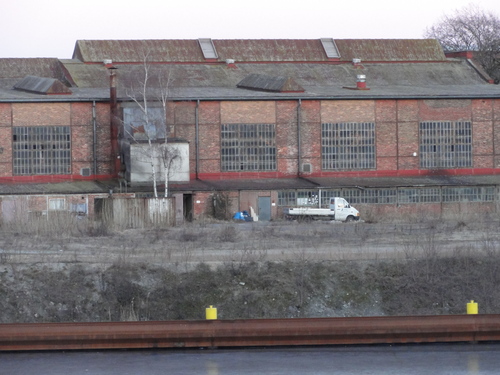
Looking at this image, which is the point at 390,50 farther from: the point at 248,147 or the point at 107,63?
the point at 107,63

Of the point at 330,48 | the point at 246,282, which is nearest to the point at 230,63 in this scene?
the point at 330,48

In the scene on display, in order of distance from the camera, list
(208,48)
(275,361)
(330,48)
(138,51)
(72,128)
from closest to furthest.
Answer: (275,361) → (72,128) → (138,51) → (208,48) → (330,48)

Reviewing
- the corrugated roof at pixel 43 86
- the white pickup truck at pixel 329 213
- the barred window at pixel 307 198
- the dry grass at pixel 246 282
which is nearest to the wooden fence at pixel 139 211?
the white pickup truck at pixel 329 213

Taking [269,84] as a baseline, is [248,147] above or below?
below

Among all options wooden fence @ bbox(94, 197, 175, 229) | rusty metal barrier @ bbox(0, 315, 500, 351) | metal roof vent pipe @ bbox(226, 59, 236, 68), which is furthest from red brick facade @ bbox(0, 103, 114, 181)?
rusty metal barrier @ bbox(0, 315, 500, 351)

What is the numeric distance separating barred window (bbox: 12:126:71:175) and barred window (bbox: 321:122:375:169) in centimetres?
1392

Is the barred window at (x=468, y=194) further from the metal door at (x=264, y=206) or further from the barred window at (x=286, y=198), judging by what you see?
the metal door at (x=264, y=206)

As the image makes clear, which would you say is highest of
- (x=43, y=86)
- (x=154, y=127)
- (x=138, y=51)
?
(x=138, y=51)

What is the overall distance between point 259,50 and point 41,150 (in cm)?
1927

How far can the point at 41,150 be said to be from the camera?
5084cm

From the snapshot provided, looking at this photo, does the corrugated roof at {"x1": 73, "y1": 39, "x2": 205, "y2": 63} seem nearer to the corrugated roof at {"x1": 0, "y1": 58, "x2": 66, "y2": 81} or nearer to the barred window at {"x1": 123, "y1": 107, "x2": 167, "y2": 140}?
the corrugated roof at {"x1": 0, "y1": 58, "x2": 66, "y2": 81}

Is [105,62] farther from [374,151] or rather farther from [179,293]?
[179,293]

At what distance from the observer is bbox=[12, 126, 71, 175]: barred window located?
1989 inches

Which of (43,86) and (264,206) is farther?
(43,86)
